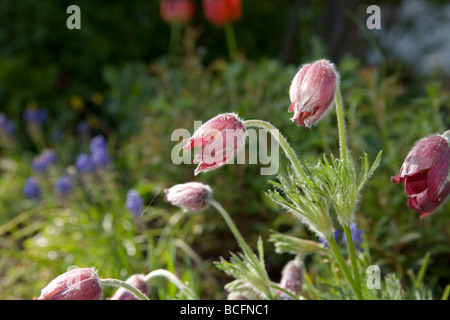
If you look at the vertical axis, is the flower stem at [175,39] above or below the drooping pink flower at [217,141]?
above

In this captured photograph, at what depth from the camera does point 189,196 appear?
3.48ft

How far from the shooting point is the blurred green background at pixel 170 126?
78.3 inches

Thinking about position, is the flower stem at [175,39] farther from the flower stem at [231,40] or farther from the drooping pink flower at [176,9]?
the drooping pink flower at [176,9]

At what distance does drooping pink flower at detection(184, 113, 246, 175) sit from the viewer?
849 mm

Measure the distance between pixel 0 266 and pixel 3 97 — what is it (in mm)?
2160

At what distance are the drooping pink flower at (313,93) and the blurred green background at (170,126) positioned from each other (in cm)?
70

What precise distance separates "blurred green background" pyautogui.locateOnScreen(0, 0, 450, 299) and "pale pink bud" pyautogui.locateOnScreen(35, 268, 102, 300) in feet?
2.00

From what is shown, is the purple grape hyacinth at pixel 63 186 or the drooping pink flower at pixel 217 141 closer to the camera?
the drooping pink flower at pixel 217 141

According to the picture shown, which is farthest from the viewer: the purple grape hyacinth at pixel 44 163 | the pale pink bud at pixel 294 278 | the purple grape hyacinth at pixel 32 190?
the purple grape hyacinth at pixel 44 163

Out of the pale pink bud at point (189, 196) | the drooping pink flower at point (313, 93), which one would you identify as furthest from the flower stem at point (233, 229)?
the drooping pink flower at point (313, 93)

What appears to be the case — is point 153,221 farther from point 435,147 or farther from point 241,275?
point 435,147
